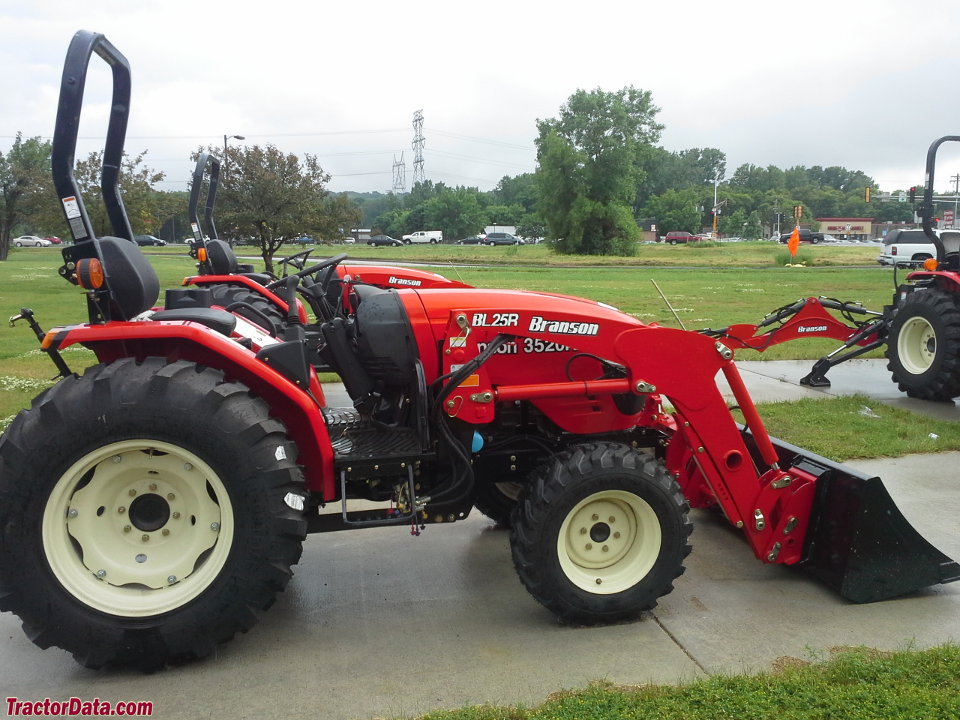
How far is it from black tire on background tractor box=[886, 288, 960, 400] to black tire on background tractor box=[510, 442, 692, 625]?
5.66 meters

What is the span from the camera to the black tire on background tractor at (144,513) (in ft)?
9.55

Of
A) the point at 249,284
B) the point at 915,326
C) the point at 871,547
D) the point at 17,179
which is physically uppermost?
the point at 17,179

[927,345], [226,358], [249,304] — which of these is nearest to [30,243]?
[249,304]

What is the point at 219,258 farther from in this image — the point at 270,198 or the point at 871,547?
the point at 270,198

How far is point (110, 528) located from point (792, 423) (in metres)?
5.56

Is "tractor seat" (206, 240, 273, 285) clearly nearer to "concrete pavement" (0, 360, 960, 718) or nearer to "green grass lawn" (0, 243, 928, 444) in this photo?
"green grass lawn" (0, 243, 928, 444)

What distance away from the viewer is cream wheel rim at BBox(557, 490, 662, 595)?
3449mm

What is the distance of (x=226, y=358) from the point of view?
328 cm

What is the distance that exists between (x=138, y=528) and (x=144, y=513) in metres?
0.07

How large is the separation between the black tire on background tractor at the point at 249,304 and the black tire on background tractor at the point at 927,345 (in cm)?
624

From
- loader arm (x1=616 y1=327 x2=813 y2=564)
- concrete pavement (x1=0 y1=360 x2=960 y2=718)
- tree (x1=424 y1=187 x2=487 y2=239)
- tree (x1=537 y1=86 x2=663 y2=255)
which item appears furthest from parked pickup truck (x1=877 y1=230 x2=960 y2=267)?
tree (x1=424 y1=187 x2=487 y2=239)

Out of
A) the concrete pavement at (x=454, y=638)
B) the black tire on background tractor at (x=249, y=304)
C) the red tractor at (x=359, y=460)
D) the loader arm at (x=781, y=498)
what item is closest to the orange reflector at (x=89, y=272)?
the red tractor at (x=359, y=460)

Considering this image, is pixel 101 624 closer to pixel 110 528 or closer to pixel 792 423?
pixel 110 528

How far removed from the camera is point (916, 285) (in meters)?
8.62
